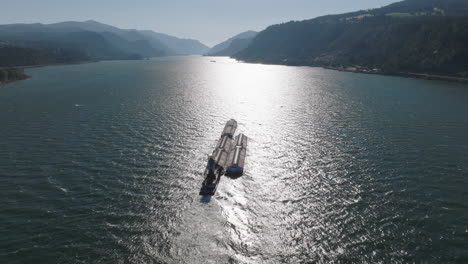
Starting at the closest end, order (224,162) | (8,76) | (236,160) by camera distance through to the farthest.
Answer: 1. (236,160)
2. (224,162)
3. (8,76)

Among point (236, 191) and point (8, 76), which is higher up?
point (8, 76)

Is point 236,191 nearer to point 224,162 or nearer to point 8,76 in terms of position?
point 224,162

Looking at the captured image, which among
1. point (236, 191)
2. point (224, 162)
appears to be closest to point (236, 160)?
point (224, 162)

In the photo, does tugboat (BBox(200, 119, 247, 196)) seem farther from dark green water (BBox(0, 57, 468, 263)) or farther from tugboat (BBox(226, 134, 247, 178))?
dark green water (BBox(0, 57, 468, 263))

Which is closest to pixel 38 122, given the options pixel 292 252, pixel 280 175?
pixel 280 175

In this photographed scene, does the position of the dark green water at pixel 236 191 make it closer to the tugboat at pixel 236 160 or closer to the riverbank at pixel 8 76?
the tugboat at pixel 236 160

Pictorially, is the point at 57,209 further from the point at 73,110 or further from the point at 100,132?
the point at 73,110
